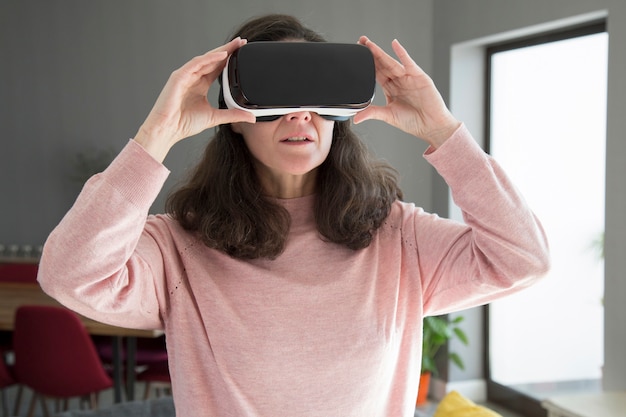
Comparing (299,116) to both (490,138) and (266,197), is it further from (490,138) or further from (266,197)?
(490,138)

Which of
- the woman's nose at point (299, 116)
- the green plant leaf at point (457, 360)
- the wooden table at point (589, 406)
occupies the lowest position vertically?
the green plant leaf at point (457, 360)

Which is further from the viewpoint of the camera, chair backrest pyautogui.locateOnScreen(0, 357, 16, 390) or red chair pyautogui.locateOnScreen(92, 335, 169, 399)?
red chair pyautogui.locateOnScreen(92, 335, 169, 399)

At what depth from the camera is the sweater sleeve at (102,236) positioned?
100cm

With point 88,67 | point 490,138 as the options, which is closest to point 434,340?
point 490,138

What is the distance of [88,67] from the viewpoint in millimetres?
4629

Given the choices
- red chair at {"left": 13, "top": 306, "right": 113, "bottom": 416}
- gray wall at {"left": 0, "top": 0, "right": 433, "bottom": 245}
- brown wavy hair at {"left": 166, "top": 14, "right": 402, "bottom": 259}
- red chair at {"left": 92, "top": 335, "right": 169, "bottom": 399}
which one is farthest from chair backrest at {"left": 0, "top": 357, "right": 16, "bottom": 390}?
brown wavy hair at {"left": 166, "top": 14, "right": 402, "bottom": 259}

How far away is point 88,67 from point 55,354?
2104 millimetres

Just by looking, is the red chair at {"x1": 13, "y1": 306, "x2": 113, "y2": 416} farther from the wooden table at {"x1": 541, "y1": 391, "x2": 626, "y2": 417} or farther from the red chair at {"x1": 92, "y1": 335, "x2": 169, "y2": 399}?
the wooden table at {"x1": 541, "y1": 391, "x2": 626, "y2": 417}

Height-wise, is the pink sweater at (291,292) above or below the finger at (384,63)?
below

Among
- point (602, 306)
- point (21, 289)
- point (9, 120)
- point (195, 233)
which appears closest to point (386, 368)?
point (195, 233)

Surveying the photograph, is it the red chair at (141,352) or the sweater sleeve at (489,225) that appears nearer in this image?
the sweater sleeve at (489,225)

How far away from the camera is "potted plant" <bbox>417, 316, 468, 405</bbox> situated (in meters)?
4.36

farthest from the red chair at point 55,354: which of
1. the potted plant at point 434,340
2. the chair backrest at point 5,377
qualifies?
the potted plant at point 434,340

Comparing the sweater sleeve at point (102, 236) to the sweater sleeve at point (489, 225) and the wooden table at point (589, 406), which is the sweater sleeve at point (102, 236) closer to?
the sweater sleeve at point (489, 225)
